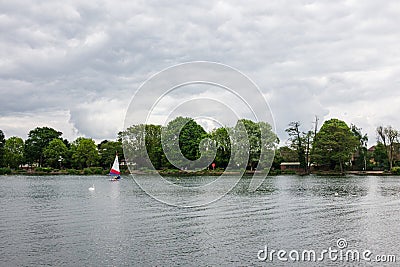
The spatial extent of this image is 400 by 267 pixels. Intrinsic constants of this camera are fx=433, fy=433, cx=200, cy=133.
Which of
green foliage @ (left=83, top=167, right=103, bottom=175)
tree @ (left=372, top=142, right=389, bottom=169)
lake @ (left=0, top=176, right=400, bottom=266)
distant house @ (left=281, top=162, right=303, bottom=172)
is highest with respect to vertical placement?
tree @ (left=372, top=142, right=389, bottom=169)

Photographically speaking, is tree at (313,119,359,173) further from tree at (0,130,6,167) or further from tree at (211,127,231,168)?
tree at (0,130,6,167)

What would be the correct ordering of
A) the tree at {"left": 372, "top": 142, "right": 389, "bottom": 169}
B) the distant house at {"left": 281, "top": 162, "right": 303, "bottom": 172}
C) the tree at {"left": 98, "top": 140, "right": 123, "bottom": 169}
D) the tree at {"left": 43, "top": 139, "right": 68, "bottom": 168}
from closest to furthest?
1. the distant house at {"left": 281, "top": 162, "right": 303, "bottom": 172}
2. the tree at {"left": 372, "top": 142, "right": 389, "bottom": 169}
3. the tree at {"left": 98, "top": 140, "right": 123, "bottom": 169}
4. the tree at {"left": 43, "top": 139, "right": 68, "bottom": 168}

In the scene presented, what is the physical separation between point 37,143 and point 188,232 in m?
106

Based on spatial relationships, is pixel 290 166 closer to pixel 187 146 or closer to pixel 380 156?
pixel 380 156

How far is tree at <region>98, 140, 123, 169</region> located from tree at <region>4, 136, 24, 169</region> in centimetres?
2202

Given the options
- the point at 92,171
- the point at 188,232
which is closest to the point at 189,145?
the point at 92,171

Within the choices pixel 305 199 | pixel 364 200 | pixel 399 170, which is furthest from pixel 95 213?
pixel 399 170

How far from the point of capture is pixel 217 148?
82375 mm

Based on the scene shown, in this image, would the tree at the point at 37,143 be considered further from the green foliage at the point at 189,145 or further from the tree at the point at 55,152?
the green foliage at the point at 189,145

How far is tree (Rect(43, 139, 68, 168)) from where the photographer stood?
113 metres

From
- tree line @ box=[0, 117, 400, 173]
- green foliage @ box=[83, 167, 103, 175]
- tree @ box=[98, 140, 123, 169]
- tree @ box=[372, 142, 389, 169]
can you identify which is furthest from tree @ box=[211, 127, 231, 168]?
tree @ box=[372, 142, 389, 169]

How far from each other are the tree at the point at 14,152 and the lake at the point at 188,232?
283ft

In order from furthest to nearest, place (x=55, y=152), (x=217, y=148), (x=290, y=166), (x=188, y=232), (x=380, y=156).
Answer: (x=55, y=152) < (x=290, y=166) < (x=380, y=156) < (x=217, y=148) < (x=188, y=232)

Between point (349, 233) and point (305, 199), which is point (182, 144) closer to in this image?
point (305, 199)
